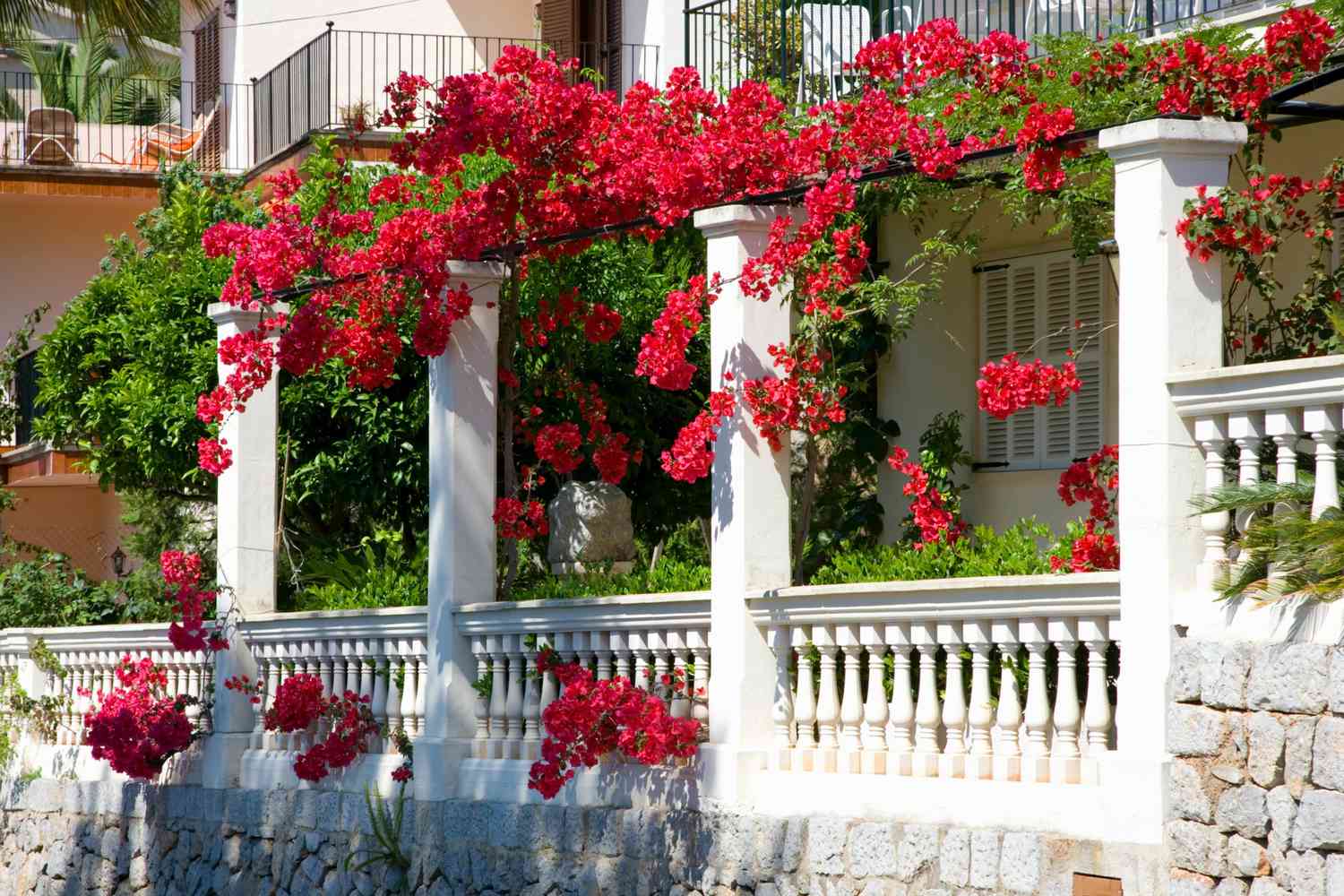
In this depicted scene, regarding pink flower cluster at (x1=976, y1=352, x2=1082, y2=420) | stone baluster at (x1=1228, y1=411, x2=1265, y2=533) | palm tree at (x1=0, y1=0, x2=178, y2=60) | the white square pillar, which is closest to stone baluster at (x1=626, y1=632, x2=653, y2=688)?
pink flower cluster at (x1=976, y1=352, x2=1082, y2=420)

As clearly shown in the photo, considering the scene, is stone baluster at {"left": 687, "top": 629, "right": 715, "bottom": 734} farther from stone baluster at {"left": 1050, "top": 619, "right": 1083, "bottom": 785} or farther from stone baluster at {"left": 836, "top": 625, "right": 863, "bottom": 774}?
stone baluster at {"left": 1050, "top": 619, "right": 1083, "bottom": 785}

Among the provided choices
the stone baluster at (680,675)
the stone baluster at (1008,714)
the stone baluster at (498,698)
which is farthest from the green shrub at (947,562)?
the stone baluster at (498,698)

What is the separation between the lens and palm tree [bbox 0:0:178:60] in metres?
16.0

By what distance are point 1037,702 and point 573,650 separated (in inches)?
115

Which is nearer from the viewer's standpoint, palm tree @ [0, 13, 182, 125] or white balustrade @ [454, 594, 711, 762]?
white balustrade @ [454, 594, 711, 762]

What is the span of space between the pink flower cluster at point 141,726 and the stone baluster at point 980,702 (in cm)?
625

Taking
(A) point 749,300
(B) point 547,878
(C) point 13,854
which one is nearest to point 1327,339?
(A) point 749,300

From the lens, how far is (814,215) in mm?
8359

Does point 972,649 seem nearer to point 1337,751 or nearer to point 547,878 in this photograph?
point 1337,751

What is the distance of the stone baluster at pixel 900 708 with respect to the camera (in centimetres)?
794

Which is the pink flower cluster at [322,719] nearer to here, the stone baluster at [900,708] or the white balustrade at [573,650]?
the white balustrade at [573,650]

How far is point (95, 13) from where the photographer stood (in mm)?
16438

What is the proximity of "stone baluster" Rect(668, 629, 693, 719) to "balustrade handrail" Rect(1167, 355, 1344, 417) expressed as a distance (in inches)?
117

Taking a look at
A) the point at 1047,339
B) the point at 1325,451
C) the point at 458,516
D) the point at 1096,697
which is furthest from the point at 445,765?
the point at 1325,451
